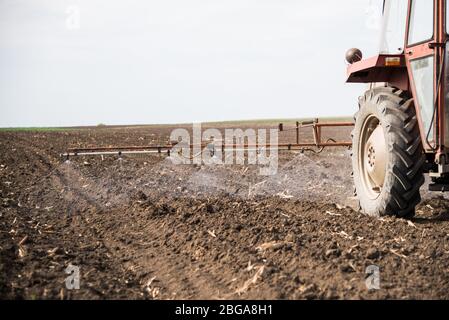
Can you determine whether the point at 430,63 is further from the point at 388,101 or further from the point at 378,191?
the point at 378,191

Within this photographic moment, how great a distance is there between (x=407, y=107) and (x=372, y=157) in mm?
930

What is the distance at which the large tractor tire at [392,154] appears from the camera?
5246 millimetres

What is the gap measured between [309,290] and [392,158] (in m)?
2.24

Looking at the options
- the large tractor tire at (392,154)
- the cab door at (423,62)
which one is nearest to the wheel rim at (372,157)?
the large tractor tire at (392,154)

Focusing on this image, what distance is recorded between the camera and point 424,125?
5.20 meters

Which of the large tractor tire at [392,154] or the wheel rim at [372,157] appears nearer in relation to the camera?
the large tractor tire at [392,154]

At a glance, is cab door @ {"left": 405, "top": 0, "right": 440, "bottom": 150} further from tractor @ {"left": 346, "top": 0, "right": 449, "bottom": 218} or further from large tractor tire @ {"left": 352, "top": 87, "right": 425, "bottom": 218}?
large tractor tire @ {"left": 352, "top": 87, "right": 425, "bottom": 218}

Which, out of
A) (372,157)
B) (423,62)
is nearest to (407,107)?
(423,62)

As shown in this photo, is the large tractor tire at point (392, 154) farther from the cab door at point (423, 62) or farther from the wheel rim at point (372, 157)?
the cab door at point (423, 62)

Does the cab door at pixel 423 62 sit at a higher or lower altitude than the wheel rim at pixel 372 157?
higher

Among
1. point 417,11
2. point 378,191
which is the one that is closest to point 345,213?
point 378,191

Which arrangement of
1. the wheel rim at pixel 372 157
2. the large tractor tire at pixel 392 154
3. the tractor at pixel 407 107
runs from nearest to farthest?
the tractor at pixel 407 107 < the large tractor tire at pixel 392 154 < the wheel rim at pixel 372 157

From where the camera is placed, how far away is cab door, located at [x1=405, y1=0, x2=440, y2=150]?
5.09 m

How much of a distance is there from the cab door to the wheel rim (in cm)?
69
